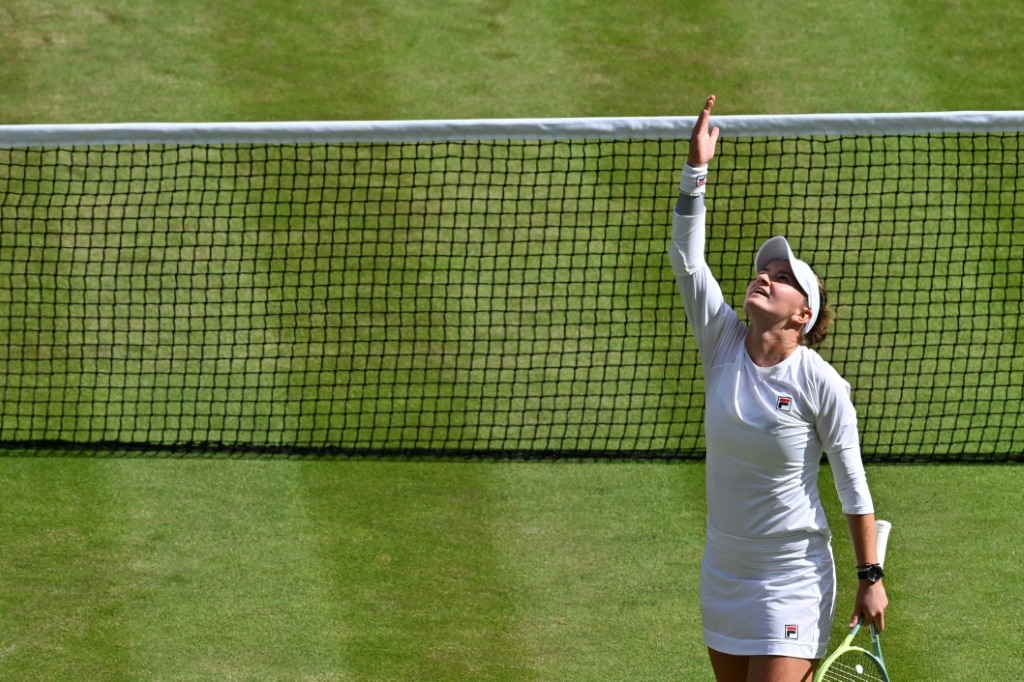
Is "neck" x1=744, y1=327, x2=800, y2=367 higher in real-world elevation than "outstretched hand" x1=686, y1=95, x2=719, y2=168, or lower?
lower

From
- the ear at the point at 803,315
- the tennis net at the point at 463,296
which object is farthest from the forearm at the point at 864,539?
the tennis net at the point at 463,296

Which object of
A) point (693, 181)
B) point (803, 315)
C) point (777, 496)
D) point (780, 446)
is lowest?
point (777, 496)

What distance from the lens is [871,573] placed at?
20.7 feet

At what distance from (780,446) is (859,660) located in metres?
1.83

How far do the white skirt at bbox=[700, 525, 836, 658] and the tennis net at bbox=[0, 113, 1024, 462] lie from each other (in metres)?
3.94

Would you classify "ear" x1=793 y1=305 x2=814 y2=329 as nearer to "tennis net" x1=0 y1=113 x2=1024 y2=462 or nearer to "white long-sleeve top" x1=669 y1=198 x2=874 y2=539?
"white long-sleeve top" x1=669 y1=198 x2=874 y2=539

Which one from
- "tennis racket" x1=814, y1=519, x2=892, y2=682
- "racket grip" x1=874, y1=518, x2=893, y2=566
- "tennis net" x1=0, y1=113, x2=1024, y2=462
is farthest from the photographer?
"tennis net" x1=0, y1=113, x2=1024, y2=462

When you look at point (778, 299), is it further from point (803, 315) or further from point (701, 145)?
point (701, 145)

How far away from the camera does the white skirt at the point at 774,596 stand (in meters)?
6.33

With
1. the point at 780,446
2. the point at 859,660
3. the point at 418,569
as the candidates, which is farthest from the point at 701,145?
the point at 418,569

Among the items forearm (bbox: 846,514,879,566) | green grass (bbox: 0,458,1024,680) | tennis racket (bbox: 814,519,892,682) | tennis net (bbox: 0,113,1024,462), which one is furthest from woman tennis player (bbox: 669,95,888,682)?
tennis net (bbox: 0,113,1024,462)

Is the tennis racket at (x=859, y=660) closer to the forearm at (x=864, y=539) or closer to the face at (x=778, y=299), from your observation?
the forearm at (x=864, y=539)

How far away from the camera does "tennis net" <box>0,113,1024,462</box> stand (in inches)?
415

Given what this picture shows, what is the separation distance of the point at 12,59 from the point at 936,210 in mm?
9078
